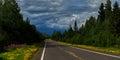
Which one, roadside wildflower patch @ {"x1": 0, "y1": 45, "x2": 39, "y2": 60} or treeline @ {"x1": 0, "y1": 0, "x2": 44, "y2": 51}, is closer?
roadside wildflower patch @ {"x1": 0, "y1": 45, "x2": 39, "y2": 60}

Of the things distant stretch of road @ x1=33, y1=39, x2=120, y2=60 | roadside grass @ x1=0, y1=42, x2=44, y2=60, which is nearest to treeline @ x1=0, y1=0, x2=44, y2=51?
roadside grass @ x1=0, y1=42, x2=44, y2=60

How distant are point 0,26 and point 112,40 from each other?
26.0 meters

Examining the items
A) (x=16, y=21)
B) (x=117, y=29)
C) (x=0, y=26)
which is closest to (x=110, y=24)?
(x=117, y=29)

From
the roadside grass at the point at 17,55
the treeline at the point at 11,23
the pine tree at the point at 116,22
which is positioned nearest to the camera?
the roadside grass at the point at 17,55

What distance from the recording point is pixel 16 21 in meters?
84.3

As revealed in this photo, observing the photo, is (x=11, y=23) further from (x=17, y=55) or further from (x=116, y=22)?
(x=17, y=55)

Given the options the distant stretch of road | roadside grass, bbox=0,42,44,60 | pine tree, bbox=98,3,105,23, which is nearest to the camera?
the distant stretch of road

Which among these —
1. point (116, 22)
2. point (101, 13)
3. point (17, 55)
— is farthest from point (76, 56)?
point (101, 13)

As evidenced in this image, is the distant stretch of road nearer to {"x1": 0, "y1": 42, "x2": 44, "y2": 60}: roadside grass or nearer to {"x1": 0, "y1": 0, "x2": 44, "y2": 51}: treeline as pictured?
{"x1": 0, "y1": 42, "x2": 44, "y2": 60}: roadside grass

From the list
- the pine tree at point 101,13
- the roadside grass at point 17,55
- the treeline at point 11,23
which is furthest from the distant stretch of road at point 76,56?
the pine tree at point 101,13

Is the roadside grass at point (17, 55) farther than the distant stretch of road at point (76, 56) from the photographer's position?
Yes

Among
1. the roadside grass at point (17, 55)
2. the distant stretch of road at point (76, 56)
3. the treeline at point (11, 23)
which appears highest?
the treeline at point (11, 23)

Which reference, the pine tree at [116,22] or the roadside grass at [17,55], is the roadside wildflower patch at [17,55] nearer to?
the roadside grass at [17,55]

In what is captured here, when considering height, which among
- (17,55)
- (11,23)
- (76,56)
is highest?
(11,23)
